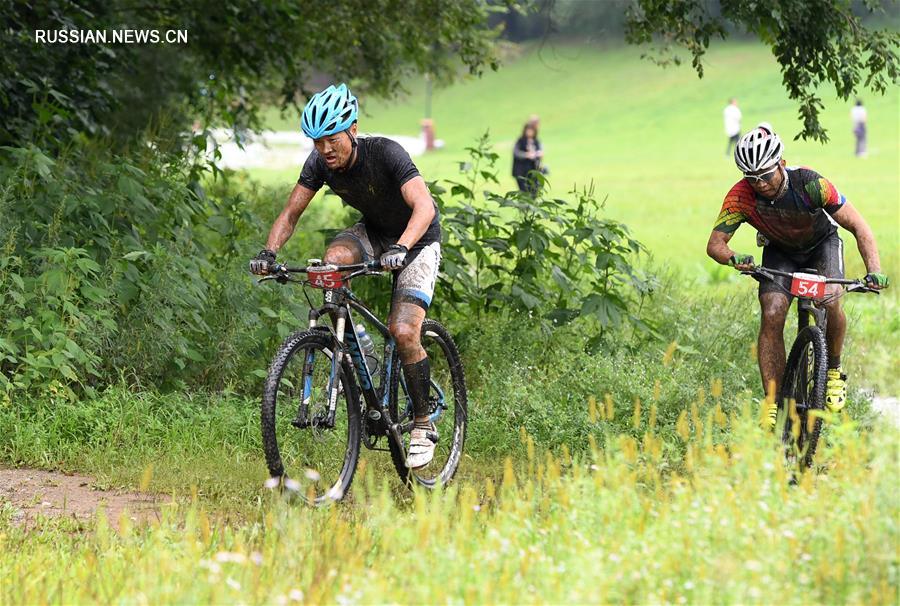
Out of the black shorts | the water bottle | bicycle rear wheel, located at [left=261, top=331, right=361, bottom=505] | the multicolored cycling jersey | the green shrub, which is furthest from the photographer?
the green shrub

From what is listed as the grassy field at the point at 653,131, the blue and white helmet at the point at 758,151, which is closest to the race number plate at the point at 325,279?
the blue and white helmet at the point at 758,151

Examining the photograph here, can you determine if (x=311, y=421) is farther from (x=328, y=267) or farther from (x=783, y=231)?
(x=783, y=231)

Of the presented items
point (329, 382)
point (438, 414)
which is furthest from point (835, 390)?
point (329, 382)

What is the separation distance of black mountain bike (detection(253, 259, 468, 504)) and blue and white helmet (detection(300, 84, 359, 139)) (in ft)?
2.37

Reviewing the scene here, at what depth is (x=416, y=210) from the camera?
24.4 feet

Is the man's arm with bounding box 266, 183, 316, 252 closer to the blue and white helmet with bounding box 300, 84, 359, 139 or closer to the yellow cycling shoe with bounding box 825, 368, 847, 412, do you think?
the blue and white helmet with bounding box 300, 84, 359, 139

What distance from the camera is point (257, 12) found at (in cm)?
1509

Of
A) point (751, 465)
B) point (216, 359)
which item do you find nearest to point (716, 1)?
point (216, 359)

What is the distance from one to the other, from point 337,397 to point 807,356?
3001 mm

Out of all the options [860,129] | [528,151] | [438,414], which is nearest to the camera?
[438,414]

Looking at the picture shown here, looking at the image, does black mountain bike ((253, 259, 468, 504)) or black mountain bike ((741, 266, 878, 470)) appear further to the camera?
black mountain bike ((741, 266, 878, 470))

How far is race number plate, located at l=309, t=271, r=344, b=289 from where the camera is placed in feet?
23.4

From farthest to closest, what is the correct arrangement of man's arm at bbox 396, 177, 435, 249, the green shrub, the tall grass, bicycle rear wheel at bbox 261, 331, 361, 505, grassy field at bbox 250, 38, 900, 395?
grassy field at bbox 250, 38, 900, 395, the green shrub, man's arm at bbox 396, 177, 435, 249, bicycle rear wheel at bbox 261, 331, 361, 505, the tall grass

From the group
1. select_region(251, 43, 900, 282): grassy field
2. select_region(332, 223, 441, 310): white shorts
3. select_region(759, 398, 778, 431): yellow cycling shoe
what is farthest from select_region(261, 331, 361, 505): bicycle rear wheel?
select_region(251, 43, 900, 282): grassy field
